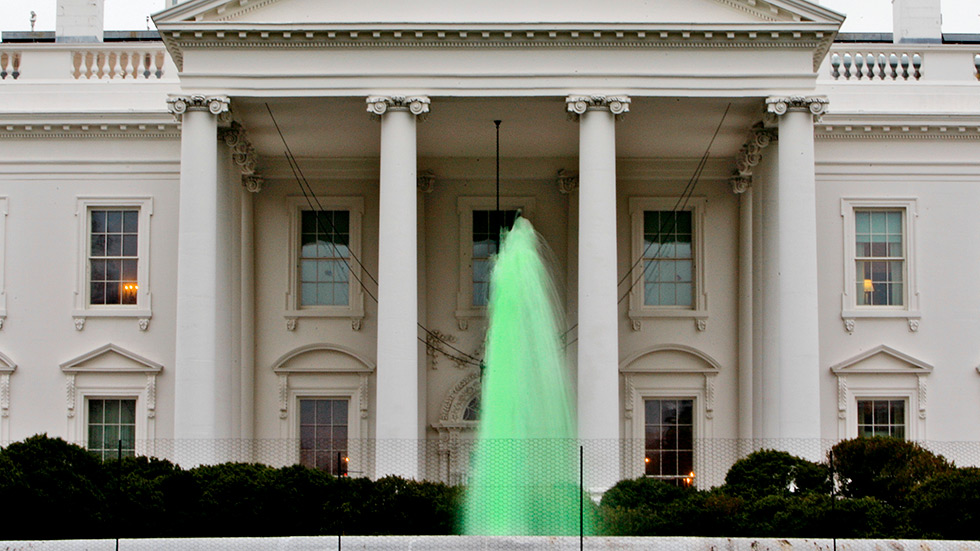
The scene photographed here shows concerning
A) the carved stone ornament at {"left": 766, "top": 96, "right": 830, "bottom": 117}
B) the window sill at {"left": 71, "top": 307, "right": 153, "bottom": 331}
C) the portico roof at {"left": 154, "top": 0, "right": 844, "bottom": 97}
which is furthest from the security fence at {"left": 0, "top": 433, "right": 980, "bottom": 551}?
the window sill at {"left": 71, "top": 307, "right": 153, "bottom": 331}

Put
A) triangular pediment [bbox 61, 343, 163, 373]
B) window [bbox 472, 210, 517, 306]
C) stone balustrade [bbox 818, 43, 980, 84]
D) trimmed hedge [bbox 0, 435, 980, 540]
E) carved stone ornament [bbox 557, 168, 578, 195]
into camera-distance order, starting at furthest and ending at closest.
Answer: window [bbox 472, 210, 517, 306] → carved stone ornament [bbox 557, 168, 578, 195] → stone balustrade [bbox 818, 43, 980, 84] → triangular pediment [bbox 61, 343, 163, 373] → trimmed hedge [bbox 0, 435, 980, 540]

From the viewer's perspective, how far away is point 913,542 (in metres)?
15.9

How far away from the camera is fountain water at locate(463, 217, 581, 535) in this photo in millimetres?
18922

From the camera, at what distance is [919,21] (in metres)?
30.5

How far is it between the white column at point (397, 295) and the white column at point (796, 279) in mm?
6730

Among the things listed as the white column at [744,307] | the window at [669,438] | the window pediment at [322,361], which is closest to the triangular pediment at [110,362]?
Result: the window pediment at [322,361]

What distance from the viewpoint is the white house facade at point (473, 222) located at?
941 inches

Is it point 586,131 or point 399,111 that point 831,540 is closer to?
point 586,131

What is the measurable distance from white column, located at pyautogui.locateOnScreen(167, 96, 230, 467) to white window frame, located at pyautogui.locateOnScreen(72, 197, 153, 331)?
455 centimetres

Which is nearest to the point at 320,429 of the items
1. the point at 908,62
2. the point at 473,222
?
the point at 473,222

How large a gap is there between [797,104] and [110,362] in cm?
1531

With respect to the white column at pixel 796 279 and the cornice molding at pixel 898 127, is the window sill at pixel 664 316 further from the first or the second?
the cornice molding at pixel 898 127

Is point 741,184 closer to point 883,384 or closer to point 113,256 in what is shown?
point 883,384

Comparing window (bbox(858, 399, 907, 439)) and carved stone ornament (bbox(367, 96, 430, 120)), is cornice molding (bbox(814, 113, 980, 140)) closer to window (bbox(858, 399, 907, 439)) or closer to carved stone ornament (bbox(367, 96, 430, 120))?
window (bbox(858, 399, 907, 439))
